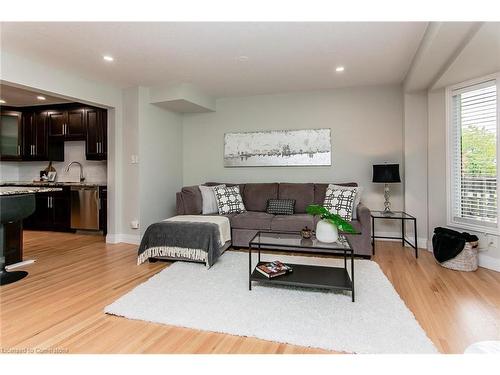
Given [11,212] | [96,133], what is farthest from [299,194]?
[96,133]

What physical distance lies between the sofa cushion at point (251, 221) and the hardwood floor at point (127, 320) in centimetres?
110

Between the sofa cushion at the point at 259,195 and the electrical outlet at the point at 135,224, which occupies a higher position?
the sofa cushion at the point at 259,195

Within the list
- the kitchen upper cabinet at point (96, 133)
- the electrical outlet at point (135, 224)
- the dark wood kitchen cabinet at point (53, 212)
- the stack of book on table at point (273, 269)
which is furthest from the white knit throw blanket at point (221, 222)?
the dark wood kitchen cabinet at point (53, 212)

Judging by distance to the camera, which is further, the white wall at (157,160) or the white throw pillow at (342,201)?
the white wall at (157,160)

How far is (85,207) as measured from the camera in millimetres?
4672

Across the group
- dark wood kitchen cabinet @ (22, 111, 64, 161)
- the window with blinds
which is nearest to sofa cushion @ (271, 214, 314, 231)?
the window with blinds

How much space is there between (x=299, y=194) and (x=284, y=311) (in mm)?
2303

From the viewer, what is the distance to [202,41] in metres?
2.69

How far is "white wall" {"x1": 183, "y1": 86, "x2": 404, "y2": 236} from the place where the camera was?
411cm

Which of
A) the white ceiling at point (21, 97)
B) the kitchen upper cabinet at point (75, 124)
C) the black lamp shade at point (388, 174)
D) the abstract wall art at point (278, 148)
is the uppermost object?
the white ceiling at point (21, 97)

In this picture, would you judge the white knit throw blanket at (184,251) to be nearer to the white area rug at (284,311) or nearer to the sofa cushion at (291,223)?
the white area rug at (284,311)

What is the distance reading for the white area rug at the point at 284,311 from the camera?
1.67 metres
